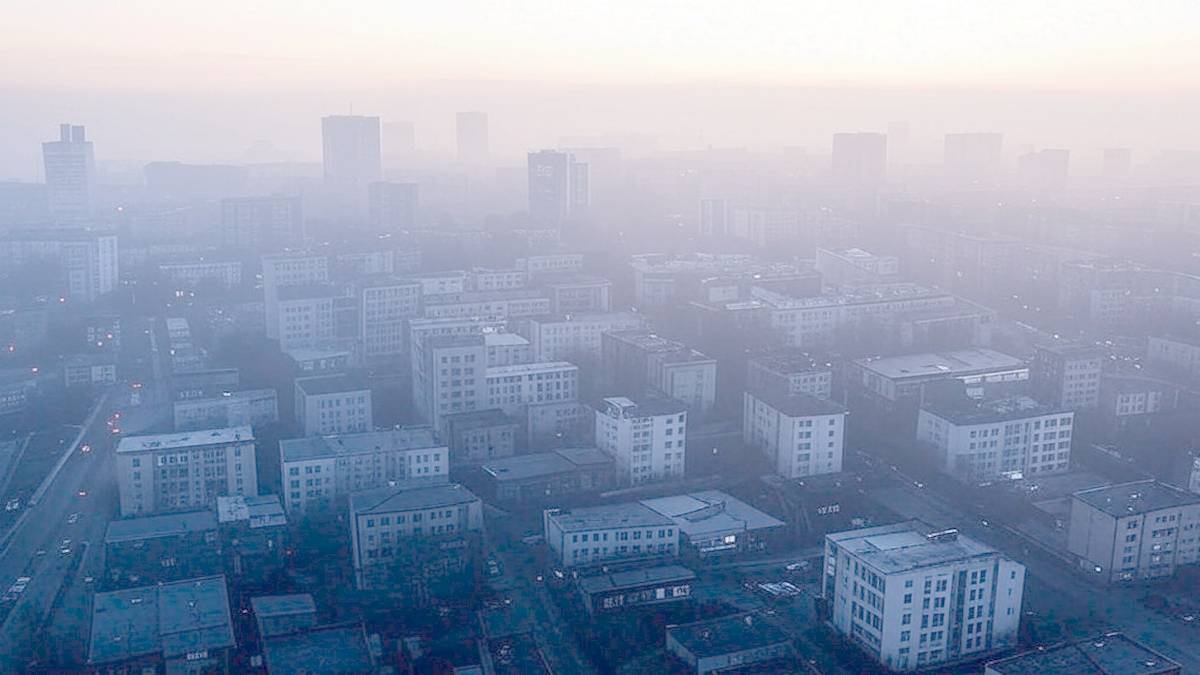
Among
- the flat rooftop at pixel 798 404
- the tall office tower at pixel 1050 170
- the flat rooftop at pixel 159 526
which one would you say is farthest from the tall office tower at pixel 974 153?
the flat rooftop at pixel 159 526

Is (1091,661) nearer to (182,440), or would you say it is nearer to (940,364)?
(940,364)

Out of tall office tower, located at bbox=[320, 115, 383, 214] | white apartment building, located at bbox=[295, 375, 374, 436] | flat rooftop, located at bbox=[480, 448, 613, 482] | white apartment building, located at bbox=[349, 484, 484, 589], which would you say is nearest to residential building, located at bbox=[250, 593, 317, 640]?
white apartment building, located at bbox=[349, 484, 484, 589]

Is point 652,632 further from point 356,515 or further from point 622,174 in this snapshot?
point 622,174

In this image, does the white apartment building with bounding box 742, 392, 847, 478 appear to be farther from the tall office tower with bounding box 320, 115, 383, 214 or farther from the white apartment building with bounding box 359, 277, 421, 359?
the tall office tower with bounding box 320, 115, 383, 214

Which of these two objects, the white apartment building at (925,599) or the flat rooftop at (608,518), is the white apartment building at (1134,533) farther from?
the flat rooftop at (608,518)

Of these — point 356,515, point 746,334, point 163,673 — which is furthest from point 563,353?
point 163,673

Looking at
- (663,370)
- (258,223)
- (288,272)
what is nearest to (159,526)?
Answer: (663,370)
